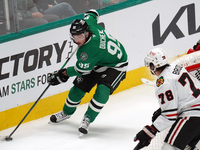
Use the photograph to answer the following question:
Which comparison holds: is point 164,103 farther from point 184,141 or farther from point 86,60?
point 86,60

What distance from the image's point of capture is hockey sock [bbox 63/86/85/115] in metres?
4.59

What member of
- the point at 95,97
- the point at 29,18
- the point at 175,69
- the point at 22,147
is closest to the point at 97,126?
the point at 95,97

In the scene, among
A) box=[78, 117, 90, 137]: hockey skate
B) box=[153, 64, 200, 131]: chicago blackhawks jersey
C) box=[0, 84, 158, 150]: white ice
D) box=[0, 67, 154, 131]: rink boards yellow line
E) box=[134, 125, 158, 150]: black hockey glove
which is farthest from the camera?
box=[0, 67, 154, 131]: rink boards yellow line

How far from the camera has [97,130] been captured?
460 cm

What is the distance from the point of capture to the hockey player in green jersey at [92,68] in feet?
13.8

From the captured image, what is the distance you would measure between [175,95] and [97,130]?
4.93ft

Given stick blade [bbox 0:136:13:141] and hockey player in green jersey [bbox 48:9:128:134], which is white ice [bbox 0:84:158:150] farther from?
hockey player in green jersey [bbox 48:9:128:134]

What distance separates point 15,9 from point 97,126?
4.56ft

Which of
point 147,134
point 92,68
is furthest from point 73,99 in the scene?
point 147,134

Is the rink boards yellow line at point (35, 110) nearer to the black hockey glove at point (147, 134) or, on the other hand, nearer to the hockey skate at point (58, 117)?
the hockey skate at point (58, 117)

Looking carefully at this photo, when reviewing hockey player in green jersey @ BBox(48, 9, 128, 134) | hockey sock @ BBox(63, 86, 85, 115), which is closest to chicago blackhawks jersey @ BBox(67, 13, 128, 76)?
hockey player in green jersey @ BBox(48, 9, 128, 134)

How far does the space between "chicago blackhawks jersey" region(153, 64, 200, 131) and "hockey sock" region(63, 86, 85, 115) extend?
4.57ft

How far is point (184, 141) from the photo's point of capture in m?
3.34

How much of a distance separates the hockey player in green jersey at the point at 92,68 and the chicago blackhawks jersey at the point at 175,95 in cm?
107
